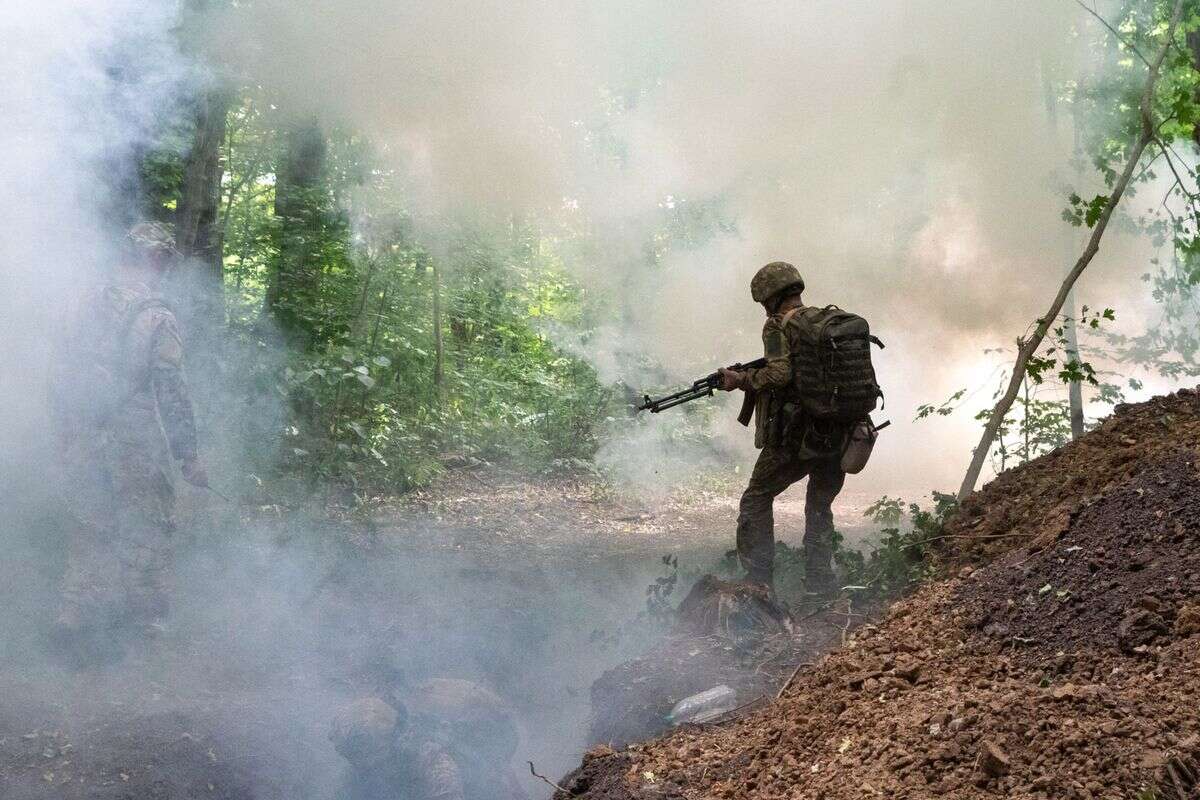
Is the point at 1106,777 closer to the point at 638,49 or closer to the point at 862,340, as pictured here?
the point at 862,340

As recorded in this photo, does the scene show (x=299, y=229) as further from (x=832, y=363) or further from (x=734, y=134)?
(x=832, y=363)

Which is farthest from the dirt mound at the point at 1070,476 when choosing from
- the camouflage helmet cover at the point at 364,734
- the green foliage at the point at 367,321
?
the green foliage at the point at 367,321

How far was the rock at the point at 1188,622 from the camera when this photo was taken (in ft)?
10.4

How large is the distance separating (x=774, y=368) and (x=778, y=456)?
562mm

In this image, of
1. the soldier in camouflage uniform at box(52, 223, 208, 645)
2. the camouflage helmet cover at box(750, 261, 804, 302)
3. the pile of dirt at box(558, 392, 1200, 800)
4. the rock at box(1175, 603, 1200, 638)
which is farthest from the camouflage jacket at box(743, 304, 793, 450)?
the soldier in camouflage uniform at box(52, 223, 208, 645)

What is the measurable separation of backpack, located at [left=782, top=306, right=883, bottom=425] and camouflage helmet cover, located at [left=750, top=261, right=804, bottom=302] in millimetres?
215

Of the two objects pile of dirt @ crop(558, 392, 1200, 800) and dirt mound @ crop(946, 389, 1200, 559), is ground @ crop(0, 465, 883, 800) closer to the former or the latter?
pile of dirt @ crop(558, 392, 1200, 800)

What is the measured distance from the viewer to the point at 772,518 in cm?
617

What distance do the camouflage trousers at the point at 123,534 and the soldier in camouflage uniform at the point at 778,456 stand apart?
3.34m

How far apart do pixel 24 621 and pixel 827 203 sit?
808cm

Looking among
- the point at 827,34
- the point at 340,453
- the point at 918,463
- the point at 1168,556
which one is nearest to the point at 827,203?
the point at 827,34

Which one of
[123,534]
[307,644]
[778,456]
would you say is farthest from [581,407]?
[123,534]

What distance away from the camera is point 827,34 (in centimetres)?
972

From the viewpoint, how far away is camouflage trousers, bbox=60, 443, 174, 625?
5.79m
